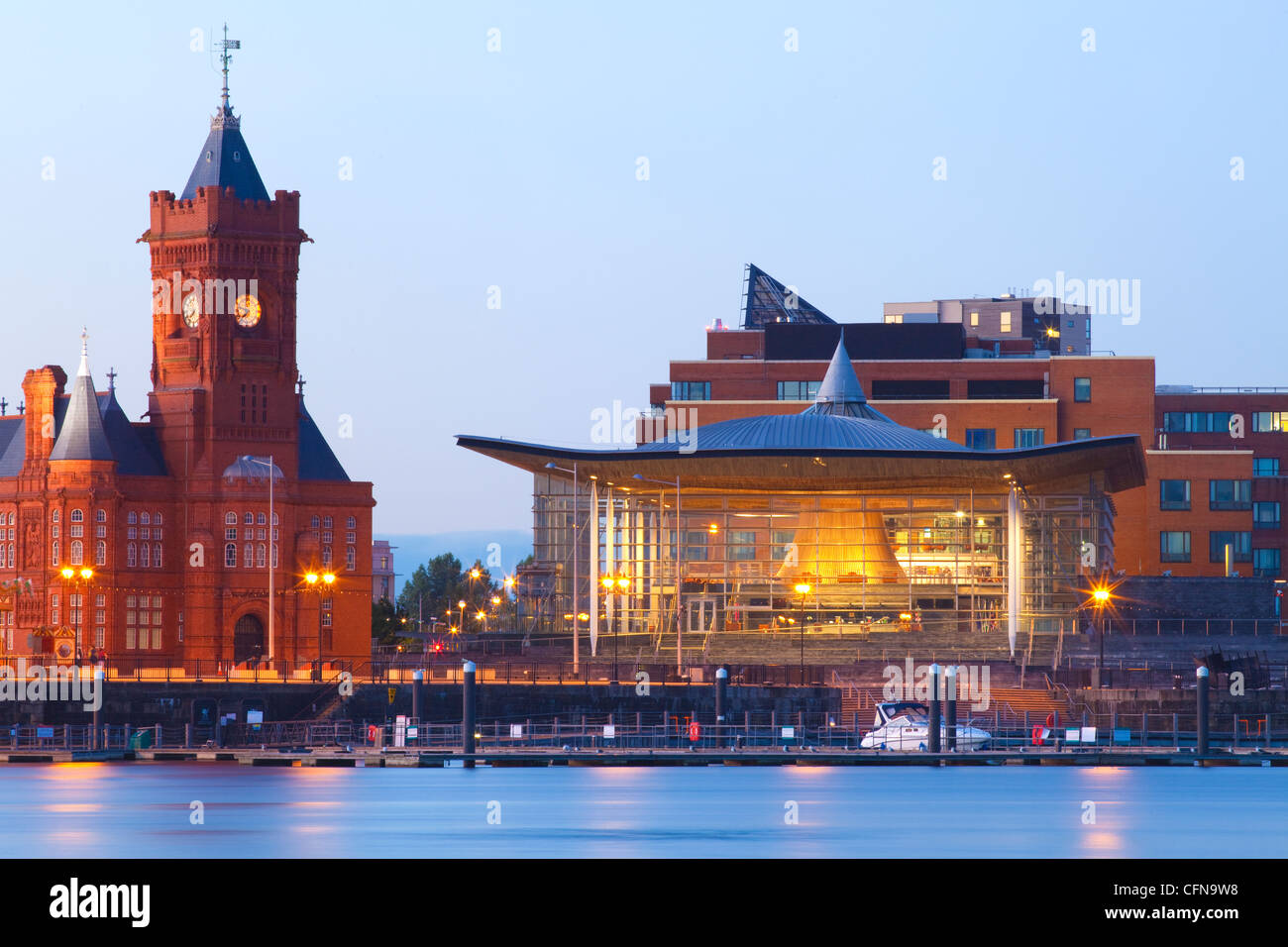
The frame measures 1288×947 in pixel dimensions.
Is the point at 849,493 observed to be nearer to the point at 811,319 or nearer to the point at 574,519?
the point at 574,519

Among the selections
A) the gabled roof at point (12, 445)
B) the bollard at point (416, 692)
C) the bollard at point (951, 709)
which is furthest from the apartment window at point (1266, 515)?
the bollard at point (416, 692)

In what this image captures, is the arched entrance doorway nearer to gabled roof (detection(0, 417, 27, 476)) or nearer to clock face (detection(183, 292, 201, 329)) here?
gabled roof (detection(0, 417, 27, 476))

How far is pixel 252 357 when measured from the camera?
5344 inches

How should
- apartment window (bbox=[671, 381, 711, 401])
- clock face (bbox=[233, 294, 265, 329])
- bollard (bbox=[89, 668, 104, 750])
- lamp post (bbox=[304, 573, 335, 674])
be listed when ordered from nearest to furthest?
bollard (bbox=[89, 668, 104, 750])
lamp post (bbox=[304, 573, 335, 674])
clock face (bbox=[233, 294, 265, 329])
apartment window (bbox=[671, 381, 711, 401])

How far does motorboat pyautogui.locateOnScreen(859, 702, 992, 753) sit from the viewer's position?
88.1 meters

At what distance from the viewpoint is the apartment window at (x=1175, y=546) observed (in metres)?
158

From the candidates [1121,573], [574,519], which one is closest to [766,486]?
[574,519]

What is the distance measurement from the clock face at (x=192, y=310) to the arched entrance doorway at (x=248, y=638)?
647 inches

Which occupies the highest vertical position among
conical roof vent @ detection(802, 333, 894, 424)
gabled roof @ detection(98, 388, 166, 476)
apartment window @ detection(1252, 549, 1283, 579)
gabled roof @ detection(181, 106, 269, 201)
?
gabled roof @ detection(181, 106, 269, 201)

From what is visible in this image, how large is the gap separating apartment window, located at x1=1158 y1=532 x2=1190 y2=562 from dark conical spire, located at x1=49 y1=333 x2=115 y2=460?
66.6 m

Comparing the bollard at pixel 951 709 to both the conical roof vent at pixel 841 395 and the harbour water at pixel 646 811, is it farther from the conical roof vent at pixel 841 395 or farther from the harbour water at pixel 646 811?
the conical roof vent at pixel 841 395

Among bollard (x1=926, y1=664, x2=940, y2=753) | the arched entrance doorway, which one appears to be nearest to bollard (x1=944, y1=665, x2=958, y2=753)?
bollard (x1=926, y1=664, x2=940, y2=753)
